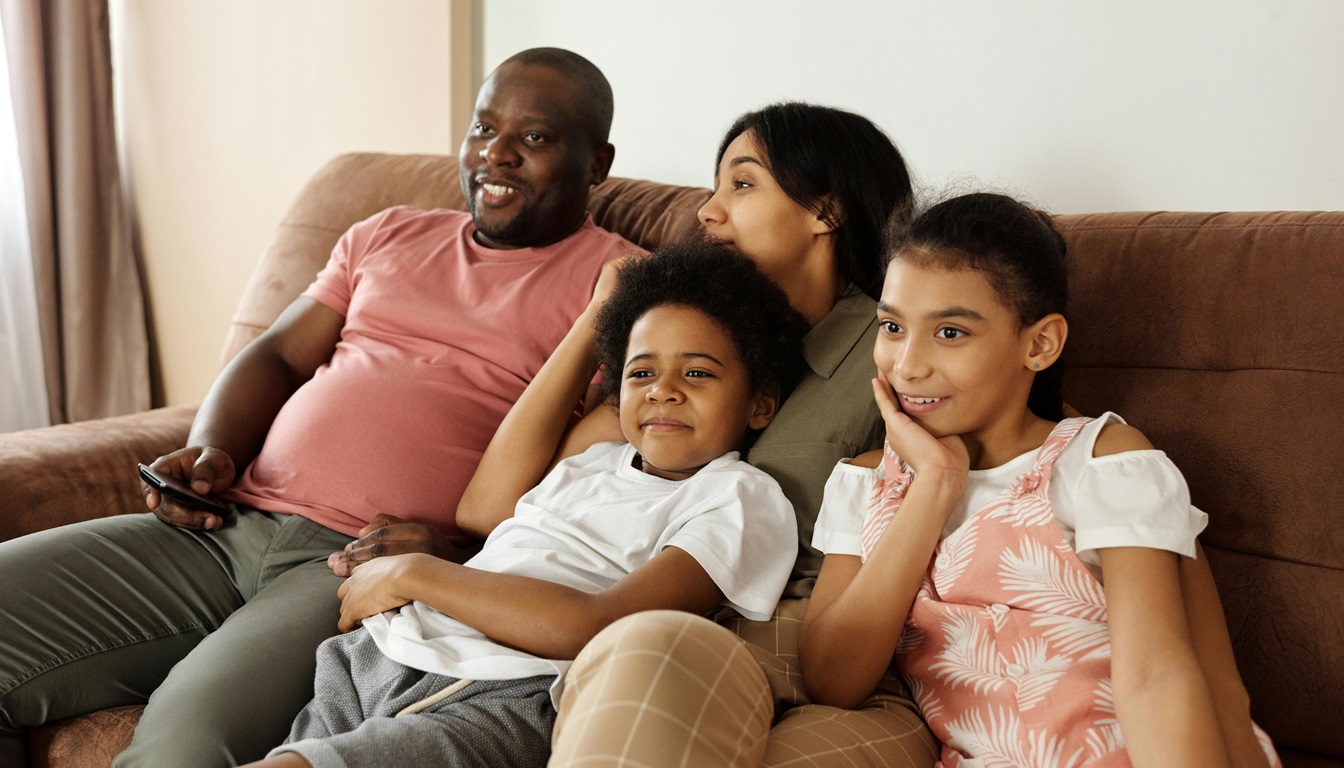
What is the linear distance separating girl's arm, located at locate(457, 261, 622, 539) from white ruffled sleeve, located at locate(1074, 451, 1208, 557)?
2.31ft

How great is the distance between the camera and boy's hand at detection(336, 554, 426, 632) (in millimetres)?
1322

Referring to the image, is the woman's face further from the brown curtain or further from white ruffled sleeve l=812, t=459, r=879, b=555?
the brown curtain

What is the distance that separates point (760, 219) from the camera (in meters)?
1.60

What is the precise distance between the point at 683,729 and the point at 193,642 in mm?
944

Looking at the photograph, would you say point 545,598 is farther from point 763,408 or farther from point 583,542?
point 763,408

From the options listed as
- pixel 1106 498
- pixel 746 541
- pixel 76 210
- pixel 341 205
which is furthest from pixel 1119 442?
pixel 76 210

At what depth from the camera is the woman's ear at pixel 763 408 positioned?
5.03ft

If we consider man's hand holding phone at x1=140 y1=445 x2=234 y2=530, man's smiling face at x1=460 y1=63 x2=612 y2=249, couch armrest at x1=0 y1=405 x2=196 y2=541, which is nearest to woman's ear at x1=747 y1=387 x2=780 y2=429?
man's smiling face at x1=460 y1=63 x2=612 y2=249

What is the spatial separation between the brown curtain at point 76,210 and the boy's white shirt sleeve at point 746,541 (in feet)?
8.91

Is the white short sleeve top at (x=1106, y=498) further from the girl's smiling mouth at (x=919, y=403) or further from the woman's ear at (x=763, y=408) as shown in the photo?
the woman's ear at (x=763, y=408)

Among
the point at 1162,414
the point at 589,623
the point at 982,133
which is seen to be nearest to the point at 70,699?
the point at 589,623

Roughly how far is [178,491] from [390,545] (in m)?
0.39

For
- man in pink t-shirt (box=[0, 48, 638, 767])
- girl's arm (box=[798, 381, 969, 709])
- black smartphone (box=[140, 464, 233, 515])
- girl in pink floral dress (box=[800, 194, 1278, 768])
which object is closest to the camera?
girl in pink floral dress (box=[800, 194, 1278, 768])

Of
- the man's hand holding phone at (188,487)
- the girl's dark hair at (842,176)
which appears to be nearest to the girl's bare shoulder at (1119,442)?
the girl's dark hair at (842,176)
